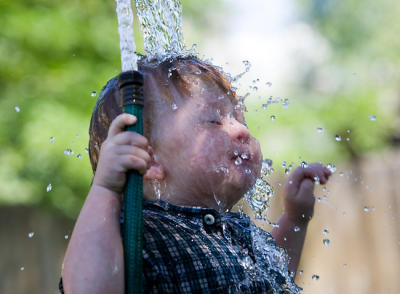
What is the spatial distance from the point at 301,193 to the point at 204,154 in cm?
74

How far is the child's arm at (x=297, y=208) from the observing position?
2508 mm

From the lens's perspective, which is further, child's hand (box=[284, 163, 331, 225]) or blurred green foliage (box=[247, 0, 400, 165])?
blurred green foliage (box=[247, 0, 400, 165])

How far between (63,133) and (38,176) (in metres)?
0.81

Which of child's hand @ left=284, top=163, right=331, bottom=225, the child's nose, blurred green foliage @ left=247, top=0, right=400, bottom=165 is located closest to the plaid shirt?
the child's nose

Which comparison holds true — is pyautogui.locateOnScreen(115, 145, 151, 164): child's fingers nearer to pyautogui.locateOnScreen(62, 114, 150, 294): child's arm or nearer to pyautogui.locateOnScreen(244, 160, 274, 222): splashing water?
pyautogui.locateOnScreen(62, 114, 150, 294): child's arm

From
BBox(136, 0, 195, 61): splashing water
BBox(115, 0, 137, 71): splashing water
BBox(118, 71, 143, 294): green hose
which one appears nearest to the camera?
BBox(118, 71, 143, 294): green hose

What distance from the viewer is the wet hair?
2.00 m

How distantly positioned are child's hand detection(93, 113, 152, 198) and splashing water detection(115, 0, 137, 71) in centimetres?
19

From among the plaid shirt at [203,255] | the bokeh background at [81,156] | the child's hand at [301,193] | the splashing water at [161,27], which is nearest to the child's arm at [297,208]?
the child's hand at [301,193]

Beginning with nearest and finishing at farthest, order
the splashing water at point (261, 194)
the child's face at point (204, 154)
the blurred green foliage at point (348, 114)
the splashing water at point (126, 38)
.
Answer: the splashing water at point (126, 38)
the child's face at point (204, 154)
the splashing water at point (261, 194)
the blurred green foliage at point (348, 114)

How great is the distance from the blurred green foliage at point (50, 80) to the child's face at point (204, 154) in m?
3.80

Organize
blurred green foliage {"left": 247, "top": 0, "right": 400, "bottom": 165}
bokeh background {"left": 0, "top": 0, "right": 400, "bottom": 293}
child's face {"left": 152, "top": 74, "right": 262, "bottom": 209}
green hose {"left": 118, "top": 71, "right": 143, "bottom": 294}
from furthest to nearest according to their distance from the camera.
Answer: blurred green foliage {"left": 247, "top": 0, "right": 400, "bottom": 165} → bokeh background {"left": 0, "top": 0, "right": 400, "bottom": 293} → child's face {"left": 152, "top": 74, "right": 262, "bottom": 209} → green hose {"left": 118, "top": 71, "right": 143, "bottom": 294}

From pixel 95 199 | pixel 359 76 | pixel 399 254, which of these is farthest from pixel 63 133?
pixel 359 76

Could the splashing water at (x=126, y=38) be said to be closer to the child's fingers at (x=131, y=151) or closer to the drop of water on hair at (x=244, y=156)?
the child's fingers at (x=131, y=151)
